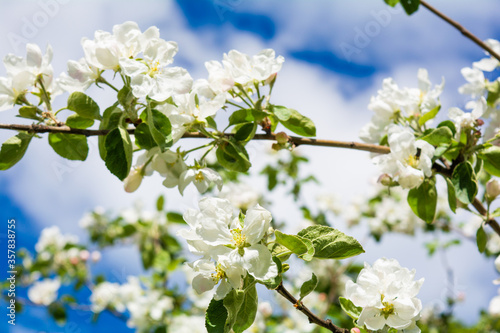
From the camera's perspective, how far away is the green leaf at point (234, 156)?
1293 millimetres

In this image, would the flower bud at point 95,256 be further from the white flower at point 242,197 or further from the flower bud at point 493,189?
the flower bud at point 493,189

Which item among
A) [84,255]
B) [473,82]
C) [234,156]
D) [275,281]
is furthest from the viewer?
[84,255]

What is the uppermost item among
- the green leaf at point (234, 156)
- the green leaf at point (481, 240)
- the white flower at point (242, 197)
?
the green leaf at point (234, 156)

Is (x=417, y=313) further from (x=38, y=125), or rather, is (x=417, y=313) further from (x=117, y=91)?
(x=38, y=125)

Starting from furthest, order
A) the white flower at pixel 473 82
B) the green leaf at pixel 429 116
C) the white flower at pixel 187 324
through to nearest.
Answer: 1. the white flower at pixel 187 324
2. the white flower at pixel 473 82
3. the green leaf at pixel 429 116

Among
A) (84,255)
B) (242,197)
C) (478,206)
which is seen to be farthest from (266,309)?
(478,206)

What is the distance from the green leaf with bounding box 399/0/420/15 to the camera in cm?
166

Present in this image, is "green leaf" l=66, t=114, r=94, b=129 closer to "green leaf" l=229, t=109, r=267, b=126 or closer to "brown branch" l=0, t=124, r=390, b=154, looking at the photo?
"brown branch" l=0, t=124, r=390, b=154

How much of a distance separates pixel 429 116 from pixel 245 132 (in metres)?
0.71

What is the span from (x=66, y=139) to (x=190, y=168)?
1.31ft

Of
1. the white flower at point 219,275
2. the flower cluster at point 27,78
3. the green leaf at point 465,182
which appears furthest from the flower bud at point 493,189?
the flower cluster at point 27,78

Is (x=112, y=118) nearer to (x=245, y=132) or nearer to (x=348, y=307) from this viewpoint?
(x=245, y=132)

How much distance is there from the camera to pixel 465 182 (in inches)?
56.5

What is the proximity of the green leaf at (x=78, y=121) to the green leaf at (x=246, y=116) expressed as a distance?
0.44 metres
